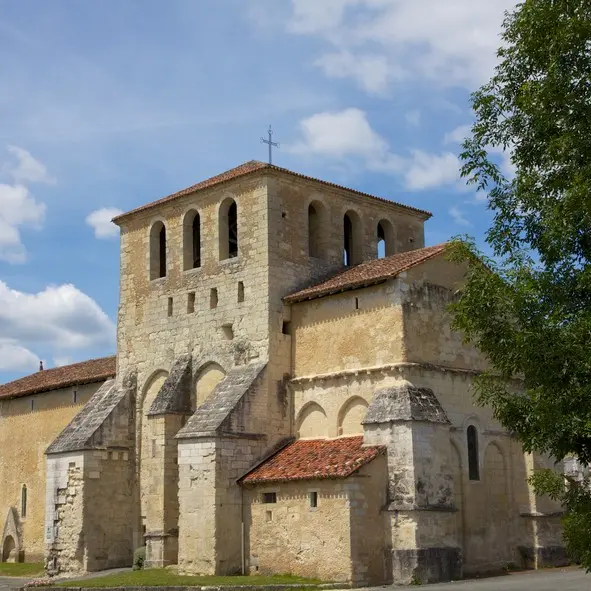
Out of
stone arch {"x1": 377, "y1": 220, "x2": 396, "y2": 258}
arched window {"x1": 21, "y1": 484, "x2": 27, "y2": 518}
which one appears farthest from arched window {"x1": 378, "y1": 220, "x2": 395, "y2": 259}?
arched window {"x1": 21, "y1": 484, "x2": 27, "y2": 518}

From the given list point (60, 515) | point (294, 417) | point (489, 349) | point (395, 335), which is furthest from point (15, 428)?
point (489, 349)

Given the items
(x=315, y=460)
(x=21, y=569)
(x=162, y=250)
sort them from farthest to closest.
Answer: (x=21, y=569), (x=162, y=250), (x=315, y=460)

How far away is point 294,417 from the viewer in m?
26.8

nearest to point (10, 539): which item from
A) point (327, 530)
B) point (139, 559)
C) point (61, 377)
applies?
point (61, 377)

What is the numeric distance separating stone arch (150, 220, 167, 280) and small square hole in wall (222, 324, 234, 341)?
419 centimetres

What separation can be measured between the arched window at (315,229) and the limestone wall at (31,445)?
9900 millimetres

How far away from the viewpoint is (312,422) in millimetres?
26375

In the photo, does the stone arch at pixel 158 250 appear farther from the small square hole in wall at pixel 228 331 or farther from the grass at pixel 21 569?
the grass at pixel 21 569

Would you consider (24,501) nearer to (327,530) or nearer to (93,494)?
(93,494)

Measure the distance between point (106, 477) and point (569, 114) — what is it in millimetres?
19150

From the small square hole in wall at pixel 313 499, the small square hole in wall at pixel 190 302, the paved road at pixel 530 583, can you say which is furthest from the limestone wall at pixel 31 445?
the paved road at pixel 530 583

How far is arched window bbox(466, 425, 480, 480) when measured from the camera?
82.9 ft

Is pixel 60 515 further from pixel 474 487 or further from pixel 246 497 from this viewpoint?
pixel 474 487

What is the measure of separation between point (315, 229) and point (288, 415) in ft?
20.2
